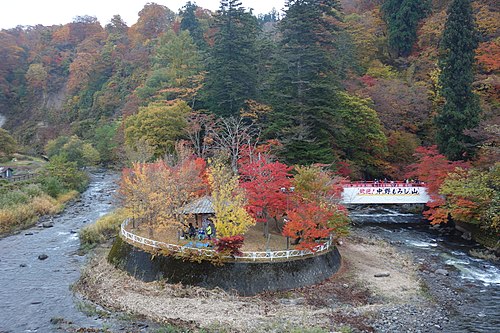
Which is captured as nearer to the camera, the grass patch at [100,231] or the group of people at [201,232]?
the group of people at [201,232]

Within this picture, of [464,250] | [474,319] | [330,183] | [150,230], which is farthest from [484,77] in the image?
[150,230]

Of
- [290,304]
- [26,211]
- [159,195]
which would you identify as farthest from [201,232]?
[26,211]

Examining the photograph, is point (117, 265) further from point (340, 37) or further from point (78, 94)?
point (78, 94)

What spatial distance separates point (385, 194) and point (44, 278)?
28.2m

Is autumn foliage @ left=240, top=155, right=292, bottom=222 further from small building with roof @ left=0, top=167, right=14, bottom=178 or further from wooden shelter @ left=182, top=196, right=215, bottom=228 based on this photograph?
small building with roof @ left=0, top=167, right=14, bottom=178

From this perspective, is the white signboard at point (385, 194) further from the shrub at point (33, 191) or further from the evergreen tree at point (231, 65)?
the shrub at point (33, 191)

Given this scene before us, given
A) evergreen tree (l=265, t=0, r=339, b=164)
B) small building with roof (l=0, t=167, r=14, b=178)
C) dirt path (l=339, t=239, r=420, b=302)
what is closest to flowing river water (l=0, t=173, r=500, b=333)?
dirt path (l=339, t=239, r=420, b=302)

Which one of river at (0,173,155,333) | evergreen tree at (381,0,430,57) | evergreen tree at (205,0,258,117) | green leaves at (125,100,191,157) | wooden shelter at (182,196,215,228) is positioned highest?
evergreen tree at (381,0,430,57)

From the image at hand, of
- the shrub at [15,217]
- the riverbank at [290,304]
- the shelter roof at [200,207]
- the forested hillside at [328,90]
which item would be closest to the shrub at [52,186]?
the shrub at [15,217]

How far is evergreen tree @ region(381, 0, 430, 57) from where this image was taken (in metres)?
62.0

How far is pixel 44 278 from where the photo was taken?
2612cm

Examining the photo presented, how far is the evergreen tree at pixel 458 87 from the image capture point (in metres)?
38.9

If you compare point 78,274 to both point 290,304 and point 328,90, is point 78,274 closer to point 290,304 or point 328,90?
point 290,304

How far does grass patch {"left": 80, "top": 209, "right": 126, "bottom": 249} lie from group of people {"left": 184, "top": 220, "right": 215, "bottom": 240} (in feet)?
30.6
